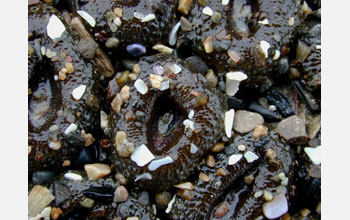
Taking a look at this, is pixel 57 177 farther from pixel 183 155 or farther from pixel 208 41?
pixel 208 41

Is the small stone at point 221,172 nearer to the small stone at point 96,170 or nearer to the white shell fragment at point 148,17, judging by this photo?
the small stone at point 96,170

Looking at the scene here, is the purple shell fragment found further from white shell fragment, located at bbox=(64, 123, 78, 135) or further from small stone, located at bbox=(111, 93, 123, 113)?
white shell fragment, located at bbox=(64, 123, 78, 135)

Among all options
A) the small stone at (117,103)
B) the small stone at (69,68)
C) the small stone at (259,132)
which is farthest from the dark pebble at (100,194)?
the small stone at (259,132)

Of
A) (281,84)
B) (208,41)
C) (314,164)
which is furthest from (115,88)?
(314,164)

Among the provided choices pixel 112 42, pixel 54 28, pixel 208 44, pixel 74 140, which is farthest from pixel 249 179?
pixel 54 28

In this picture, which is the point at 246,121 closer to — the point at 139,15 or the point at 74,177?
the point at 139,15

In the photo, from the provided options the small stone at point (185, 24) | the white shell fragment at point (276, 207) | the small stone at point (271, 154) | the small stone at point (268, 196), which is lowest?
the white shell fragment at point (276, 207)
